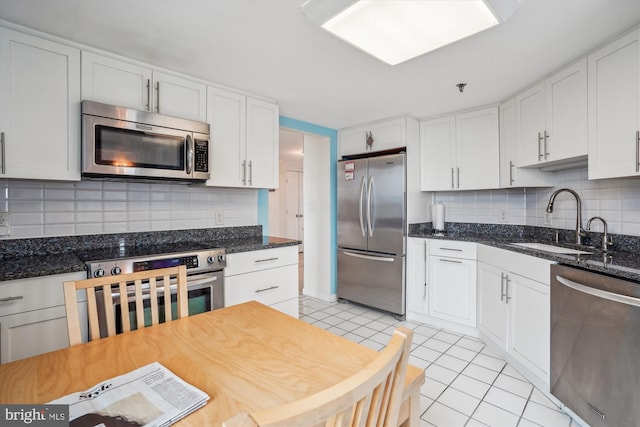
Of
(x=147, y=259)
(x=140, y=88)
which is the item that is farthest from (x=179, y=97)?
(x=147, y=259)

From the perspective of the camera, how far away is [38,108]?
1757mm

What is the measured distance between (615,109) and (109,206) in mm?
3405

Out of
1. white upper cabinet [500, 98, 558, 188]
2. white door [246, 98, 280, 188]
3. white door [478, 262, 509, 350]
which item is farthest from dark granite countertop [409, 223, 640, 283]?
white door [246, 98, 280, 188]

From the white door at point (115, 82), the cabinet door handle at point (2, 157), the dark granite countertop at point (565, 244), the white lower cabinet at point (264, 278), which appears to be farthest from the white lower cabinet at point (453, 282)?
the cabinet door handle at point (2, 157)

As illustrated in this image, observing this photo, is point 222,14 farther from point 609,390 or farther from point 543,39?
point 609,390

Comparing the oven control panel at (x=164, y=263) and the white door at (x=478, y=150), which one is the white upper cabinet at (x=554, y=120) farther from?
the oven control panel at (x=164, y=263)

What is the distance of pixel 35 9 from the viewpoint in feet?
5.09

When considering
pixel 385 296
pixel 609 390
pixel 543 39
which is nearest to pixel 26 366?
pixel 609 390

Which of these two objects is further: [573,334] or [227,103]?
[227,103]

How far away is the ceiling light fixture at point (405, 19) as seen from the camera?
53.1 inches

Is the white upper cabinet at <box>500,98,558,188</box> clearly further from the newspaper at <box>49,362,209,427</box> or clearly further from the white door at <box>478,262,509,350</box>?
the newspaper at <box>49,362,209,427</box>

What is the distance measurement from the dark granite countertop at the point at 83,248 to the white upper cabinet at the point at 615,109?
2243 mm

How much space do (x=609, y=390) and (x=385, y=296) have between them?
6.51 feet

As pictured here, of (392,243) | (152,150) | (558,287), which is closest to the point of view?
(558,287)
